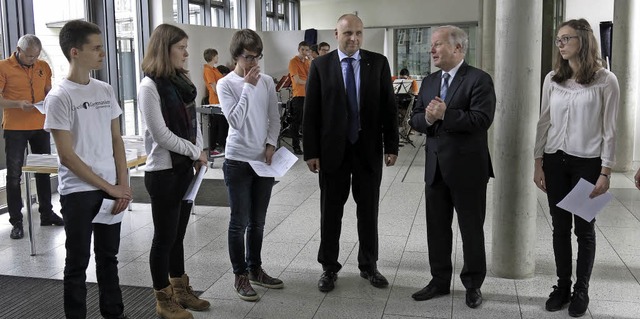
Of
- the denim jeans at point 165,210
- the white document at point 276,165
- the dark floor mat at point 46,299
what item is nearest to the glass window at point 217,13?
the dark floor mat at point 46,299

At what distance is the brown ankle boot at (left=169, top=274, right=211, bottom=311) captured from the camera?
138 inches

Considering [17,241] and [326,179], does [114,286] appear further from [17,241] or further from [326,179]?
[17,241]

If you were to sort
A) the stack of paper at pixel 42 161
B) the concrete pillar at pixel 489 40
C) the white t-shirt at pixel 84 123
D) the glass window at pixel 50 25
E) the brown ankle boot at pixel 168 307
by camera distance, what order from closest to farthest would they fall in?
the white t-shirt at pixel 84 123 → the brown ankle boot at pixel 168 307 → the stack of paper at pixel 42 161 → the glass window at pixel 50 25 → the concrete pillar at pixel 489 40

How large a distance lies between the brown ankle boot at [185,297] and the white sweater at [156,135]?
73 centimetres

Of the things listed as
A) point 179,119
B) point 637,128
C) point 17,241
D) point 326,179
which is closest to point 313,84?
point 326,179

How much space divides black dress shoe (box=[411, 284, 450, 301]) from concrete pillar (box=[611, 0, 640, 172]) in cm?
531

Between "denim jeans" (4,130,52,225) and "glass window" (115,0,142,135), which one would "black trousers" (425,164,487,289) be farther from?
"glass window" (115,0,142,135)

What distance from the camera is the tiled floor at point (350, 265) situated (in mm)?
3514

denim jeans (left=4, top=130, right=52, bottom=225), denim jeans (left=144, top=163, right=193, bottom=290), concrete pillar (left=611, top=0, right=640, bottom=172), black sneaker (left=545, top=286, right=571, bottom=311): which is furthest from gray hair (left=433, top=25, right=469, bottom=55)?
concrete pillar (left=611, top=0, right=640, bottom=172)

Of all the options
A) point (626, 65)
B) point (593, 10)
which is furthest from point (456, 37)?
point (593, 10)

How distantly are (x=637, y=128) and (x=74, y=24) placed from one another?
27.5 feet

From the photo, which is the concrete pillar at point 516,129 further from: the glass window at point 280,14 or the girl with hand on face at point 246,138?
the glass window at point 280,14

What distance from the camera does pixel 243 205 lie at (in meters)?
3.57

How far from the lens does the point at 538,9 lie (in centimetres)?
375
